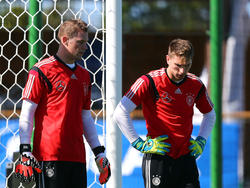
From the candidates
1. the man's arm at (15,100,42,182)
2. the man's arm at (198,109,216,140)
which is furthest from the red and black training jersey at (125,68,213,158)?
the man's arm at (15,100,42,182)

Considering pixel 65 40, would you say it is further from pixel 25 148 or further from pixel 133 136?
pixel 133 136

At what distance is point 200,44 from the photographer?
11.2m

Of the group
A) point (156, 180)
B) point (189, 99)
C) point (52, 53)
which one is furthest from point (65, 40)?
point (156, 180)

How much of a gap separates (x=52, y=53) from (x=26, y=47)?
0.20 m

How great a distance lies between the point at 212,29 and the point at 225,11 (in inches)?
246

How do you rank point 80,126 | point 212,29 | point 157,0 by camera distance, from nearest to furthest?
point 80,126
point 212,29
point 157,0

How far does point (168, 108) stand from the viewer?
3.75 meters

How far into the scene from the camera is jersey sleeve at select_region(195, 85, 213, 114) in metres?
3.97

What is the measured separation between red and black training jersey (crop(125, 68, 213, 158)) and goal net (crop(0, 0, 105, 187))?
0.61 meters

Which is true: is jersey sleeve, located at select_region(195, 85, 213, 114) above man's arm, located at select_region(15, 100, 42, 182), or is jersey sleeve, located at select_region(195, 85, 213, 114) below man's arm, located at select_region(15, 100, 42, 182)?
above

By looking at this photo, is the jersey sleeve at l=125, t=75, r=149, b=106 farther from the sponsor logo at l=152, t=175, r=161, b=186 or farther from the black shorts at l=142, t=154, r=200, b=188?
the sponsor logo at l=152, t=175, r=161, b=186

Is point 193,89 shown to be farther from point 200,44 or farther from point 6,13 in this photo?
point 200,44

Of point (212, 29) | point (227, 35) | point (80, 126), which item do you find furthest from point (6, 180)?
point (227, 35)

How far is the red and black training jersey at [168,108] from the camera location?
147 inches
